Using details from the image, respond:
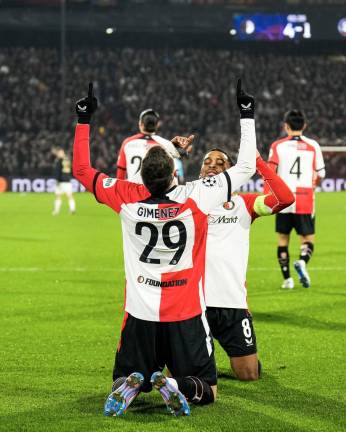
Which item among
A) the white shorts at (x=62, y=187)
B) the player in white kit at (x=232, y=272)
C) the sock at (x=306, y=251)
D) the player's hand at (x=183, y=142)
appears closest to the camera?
the player's hand at (x=183, y=142)

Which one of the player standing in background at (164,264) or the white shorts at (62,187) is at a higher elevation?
the player standing in background at (164,264)

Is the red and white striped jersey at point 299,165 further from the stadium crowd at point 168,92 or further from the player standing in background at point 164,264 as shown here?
the stadium crowd at point 168,92

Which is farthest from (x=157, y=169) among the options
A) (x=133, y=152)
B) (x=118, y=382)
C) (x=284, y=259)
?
(x=133, y=152)

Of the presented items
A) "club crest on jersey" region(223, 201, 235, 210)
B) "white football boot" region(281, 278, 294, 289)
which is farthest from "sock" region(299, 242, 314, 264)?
"club crest on jersey" region(223, 201, 235, 210)

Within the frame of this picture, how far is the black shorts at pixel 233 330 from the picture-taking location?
7688 millimetres

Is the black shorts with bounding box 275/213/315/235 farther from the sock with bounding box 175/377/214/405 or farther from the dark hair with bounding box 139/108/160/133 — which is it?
the sock with bounding box 175/377/214/405

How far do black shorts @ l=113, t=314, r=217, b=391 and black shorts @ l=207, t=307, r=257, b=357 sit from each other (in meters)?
1.18

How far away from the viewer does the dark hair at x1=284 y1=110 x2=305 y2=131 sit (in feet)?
43.4

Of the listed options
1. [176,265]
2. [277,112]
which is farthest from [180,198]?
[277,112]

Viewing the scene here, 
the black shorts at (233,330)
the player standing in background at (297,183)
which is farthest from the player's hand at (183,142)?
the player standing in background at (297,183)

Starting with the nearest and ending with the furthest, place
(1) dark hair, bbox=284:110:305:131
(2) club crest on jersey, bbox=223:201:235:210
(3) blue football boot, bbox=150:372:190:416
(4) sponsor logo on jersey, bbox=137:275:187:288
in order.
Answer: (3) blue football boot, bbox=150:372:190:416
(4) sponsor logo on jersey, bbox=137:275:187:288
(2) club crest on jersey, bbox=223:201:235:210
(1) dark hair, bbox=284:110:305:131

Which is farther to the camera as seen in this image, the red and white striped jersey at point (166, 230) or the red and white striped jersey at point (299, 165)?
the red and white striped jersey at point (299, 165)

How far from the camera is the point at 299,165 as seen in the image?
13.7m

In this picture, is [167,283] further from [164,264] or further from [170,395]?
[170,395]
